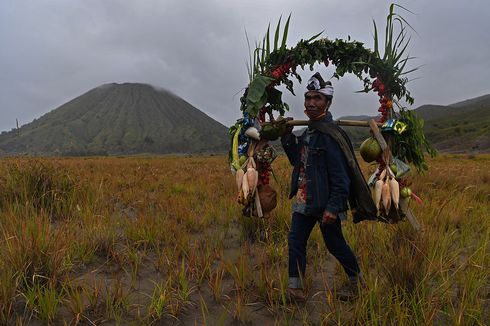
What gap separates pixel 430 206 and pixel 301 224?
3.53 meters

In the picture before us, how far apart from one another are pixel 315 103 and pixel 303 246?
1.37 m

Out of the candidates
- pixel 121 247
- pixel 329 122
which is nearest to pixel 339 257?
pixel 329 122

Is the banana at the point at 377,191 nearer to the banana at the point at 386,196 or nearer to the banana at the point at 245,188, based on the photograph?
the banana at the point at 386,196

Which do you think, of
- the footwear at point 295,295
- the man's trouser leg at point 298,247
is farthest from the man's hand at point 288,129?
the footwear at point 295,295

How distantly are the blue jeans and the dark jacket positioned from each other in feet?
0.60

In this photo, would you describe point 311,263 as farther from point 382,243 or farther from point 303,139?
point 303,139

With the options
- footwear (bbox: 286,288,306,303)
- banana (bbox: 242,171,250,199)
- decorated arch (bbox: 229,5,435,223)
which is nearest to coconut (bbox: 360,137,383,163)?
decorated arch (bbox: 229,5,435,223)

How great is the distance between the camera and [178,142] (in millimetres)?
187875

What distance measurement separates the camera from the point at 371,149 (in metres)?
3.04

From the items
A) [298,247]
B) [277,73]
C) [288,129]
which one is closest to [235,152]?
[288,129]

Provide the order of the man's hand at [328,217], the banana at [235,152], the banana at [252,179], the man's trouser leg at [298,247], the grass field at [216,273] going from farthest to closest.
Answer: the banana at [235,152] < the banana at [252,179] < the man's trouser leg at [298,247] < the man's hand at [328,217] < the grass field at [216,273]

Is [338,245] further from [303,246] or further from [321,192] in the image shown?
[321,192]

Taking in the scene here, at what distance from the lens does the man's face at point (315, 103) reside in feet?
10.2

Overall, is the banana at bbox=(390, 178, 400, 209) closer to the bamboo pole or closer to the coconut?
the coconut
